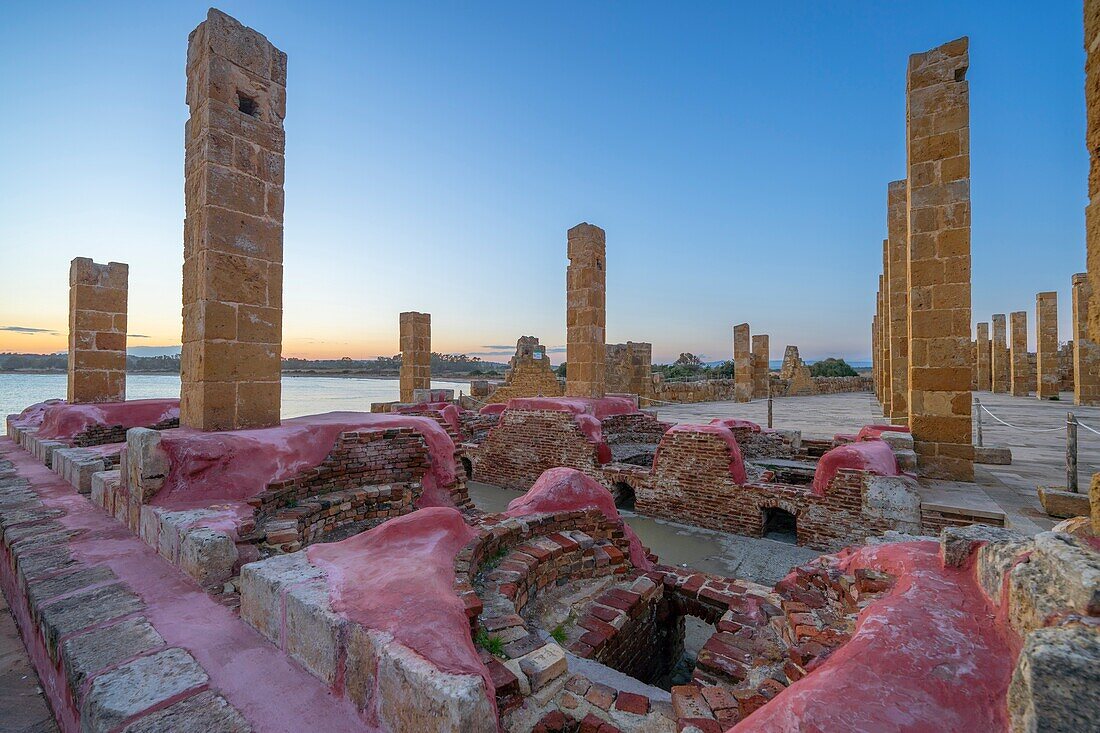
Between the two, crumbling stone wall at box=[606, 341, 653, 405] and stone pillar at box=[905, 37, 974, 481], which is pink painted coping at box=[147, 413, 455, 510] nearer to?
stone pillar at box=[905, 37, 974, 481]

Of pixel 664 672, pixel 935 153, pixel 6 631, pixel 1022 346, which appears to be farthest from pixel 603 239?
pixel 1022 346

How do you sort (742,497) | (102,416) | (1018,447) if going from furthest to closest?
(1018,447), (102,416), (742,497)

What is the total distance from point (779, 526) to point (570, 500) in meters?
4.71

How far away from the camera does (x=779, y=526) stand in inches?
288

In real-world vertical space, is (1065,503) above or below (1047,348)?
below

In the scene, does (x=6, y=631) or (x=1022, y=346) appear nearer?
(x=6, y=631)

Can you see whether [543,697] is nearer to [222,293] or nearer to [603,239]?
[222,293]

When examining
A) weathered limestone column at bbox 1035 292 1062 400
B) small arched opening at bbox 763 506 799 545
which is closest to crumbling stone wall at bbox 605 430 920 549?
small arched opening at bbox 763 506 799 545

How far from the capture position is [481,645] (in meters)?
2.34

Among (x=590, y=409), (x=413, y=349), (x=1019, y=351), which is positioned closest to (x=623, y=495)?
(x=590, y=409)

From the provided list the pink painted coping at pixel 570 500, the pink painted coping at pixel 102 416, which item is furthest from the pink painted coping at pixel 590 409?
the pink painted coping at pixel 102 416

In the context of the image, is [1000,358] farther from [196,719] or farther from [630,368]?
[196,719]

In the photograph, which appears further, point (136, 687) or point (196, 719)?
point (136, 687)

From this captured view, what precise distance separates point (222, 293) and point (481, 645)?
4460 millimetres
